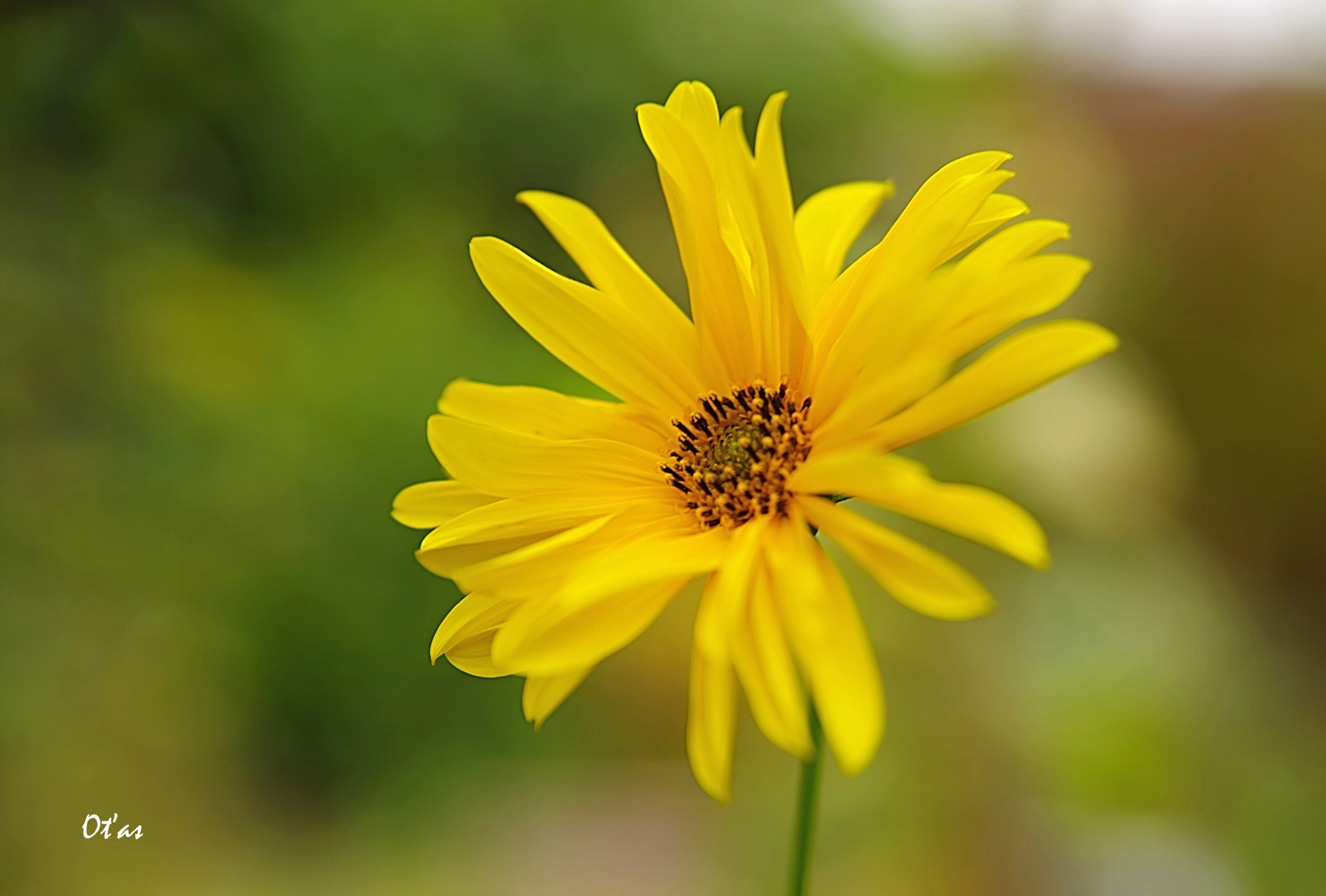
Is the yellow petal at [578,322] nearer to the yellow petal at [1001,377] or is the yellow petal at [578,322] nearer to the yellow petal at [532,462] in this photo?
the yellow petal at [532,462]

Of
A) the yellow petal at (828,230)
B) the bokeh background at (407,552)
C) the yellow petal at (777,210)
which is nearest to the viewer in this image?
the yellow petal at (777,210)

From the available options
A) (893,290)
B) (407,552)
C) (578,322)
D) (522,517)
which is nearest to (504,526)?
(522,517)

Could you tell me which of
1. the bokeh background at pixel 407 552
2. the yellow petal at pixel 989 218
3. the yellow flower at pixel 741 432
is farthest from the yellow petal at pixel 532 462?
the bokeh background at pixel 407 552

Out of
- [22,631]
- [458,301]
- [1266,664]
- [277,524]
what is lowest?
[22,631]

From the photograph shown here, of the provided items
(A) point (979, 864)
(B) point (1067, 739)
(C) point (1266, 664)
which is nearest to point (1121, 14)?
(C) point (1266, 664)

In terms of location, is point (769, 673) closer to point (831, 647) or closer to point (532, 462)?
point (831, 647)

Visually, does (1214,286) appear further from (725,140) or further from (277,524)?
(725,140)
